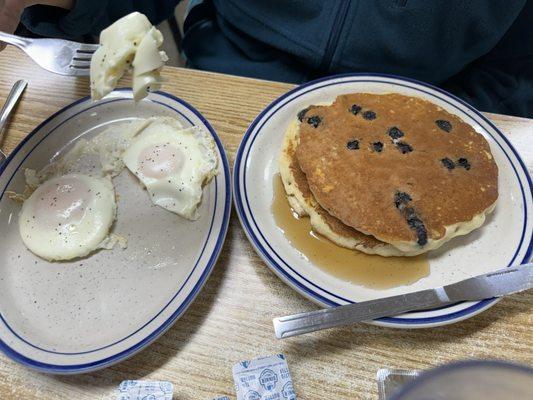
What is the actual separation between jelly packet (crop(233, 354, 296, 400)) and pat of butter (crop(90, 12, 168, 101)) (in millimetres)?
718

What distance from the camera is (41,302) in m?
1.06

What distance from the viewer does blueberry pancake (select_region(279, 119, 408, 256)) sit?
109 centimetres

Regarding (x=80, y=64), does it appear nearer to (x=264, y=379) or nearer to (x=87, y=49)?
(x=87, y=49)

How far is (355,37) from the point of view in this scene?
55.8 inches

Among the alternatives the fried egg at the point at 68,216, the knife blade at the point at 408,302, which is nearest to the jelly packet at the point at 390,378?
the knife blade at the point at 408,302

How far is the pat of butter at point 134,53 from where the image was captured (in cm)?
100

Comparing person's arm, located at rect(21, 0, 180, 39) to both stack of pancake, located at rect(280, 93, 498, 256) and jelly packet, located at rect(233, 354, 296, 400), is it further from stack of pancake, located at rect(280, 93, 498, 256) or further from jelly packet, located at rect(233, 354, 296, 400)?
jelly packet, located at rect(233, 354, 296, 400)

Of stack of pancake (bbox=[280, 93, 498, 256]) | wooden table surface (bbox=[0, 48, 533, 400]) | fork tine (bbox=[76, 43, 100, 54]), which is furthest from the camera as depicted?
fork tine (bbox=[76, 43, 100, 54])

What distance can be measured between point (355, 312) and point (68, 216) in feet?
2.94

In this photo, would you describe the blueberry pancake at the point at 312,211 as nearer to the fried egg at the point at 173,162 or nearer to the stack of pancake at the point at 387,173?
the stack of pancake at the point at 387,173

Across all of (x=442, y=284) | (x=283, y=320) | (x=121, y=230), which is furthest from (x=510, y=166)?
(x=121, y=230)

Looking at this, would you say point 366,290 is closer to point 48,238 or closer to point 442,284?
point 442,284

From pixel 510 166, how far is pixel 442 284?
0.45 meters

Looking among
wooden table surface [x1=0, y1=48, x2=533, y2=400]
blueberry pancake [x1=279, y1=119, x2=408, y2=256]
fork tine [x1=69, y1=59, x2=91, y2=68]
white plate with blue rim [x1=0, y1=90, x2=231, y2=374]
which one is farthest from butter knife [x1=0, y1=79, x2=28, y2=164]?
blueberry pancake [x1=279, y1=119, x2=408, y2=256]
